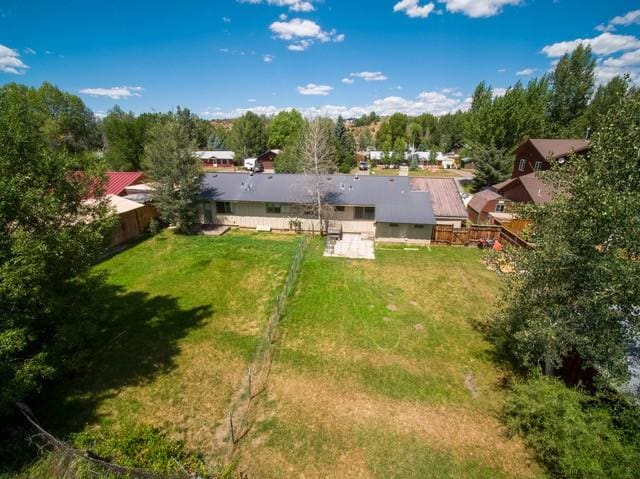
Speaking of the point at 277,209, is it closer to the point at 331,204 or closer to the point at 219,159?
the point at 331,204

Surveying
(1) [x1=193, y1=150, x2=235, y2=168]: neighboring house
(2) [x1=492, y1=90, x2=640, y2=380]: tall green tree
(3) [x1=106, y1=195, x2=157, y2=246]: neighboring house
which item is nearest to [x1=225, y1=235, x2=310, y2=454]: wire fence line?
(2) [x1=492, y1=90, x2=640, y2=380]: tall green tree

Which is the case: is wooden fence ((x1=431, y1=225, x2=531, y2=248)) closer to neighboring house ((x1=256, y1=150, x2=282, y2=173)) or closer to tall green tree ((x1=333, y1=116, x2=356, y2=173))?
tall green tree ((x1=333, y1=116, x2=356, y2=173))

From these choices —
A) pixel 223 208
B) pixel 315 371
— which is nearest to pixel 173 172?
pixel 223 208

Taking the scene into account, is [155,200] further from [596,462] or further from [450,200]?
[596,462]

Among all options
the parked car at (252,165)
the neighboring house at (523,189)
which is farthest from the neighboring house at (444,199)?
the parked car at (252,165)

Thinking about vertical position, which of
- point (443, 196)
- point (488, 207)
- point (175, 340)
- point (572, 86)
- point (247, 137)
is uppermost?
Answer: point (572, 86)
